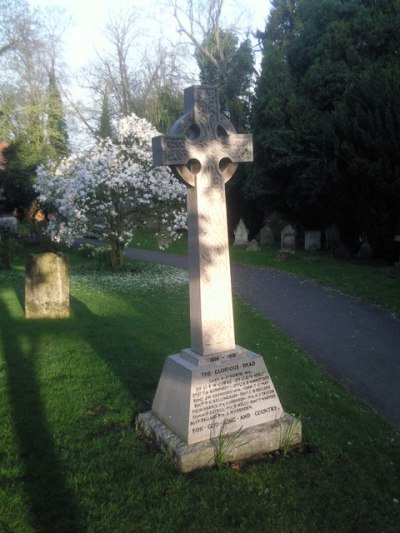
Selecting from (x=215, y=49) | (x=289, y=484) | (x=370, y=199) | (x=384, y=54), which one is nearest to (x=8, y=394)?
(x=289, y=484)

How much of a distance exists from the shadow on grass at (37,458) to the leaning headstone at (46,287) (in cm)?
235

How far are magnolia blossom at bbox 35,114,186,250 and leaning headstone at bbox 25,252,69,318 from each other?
17.8ft

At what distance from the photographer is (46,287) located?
8336 mm

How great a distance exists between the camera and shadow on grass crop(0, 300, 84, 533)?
303 cm

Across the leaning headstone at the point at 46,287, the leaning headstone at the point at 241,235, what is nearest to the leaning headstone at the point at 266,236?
the leaning headstone at the point at 241,235

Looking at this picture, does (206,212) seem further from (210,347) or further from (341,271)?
(341,271)

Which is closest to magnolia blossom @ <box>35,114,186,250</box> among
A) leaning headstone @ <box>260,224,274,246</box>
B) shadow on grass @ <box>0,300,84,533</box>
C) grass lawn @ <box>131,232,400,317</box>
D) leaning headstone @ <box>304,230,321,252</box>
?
grass lawn @ <box>131,232,400,317</box>

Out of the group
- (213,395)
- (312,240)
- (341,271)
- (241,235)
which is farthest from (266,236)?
(213,395)

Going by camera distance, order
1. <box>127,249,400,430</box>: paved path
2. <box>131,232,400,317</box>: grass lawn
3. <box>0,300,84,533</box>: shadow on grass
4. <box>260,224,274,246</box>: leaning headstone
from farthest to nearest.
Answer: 1. <box>260,224,274,246</box>: leaning headstone
2. <box>131,232,400,317</box>: grass lawn
3. <box>127,249,400,430</box>: paved path
4. <box>0,300,84,533</box>: shadow on grass

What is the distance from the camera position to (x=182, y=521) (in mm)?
3008

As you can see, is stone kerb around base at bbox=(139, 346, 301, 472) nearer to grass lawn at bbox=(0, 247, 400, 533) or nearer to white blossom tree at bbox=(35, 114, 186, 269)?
grass lawn at bbox=(0, 247, 400, 533)

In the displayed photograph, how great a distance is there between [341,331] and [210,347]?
469 centimetres

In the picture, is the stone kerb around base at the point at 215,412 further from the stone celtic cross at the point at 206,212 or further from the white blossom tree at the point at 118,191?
the white blossom tree at the point at 118,191

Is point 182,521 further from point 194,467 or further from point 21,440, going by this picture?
point 21,440
